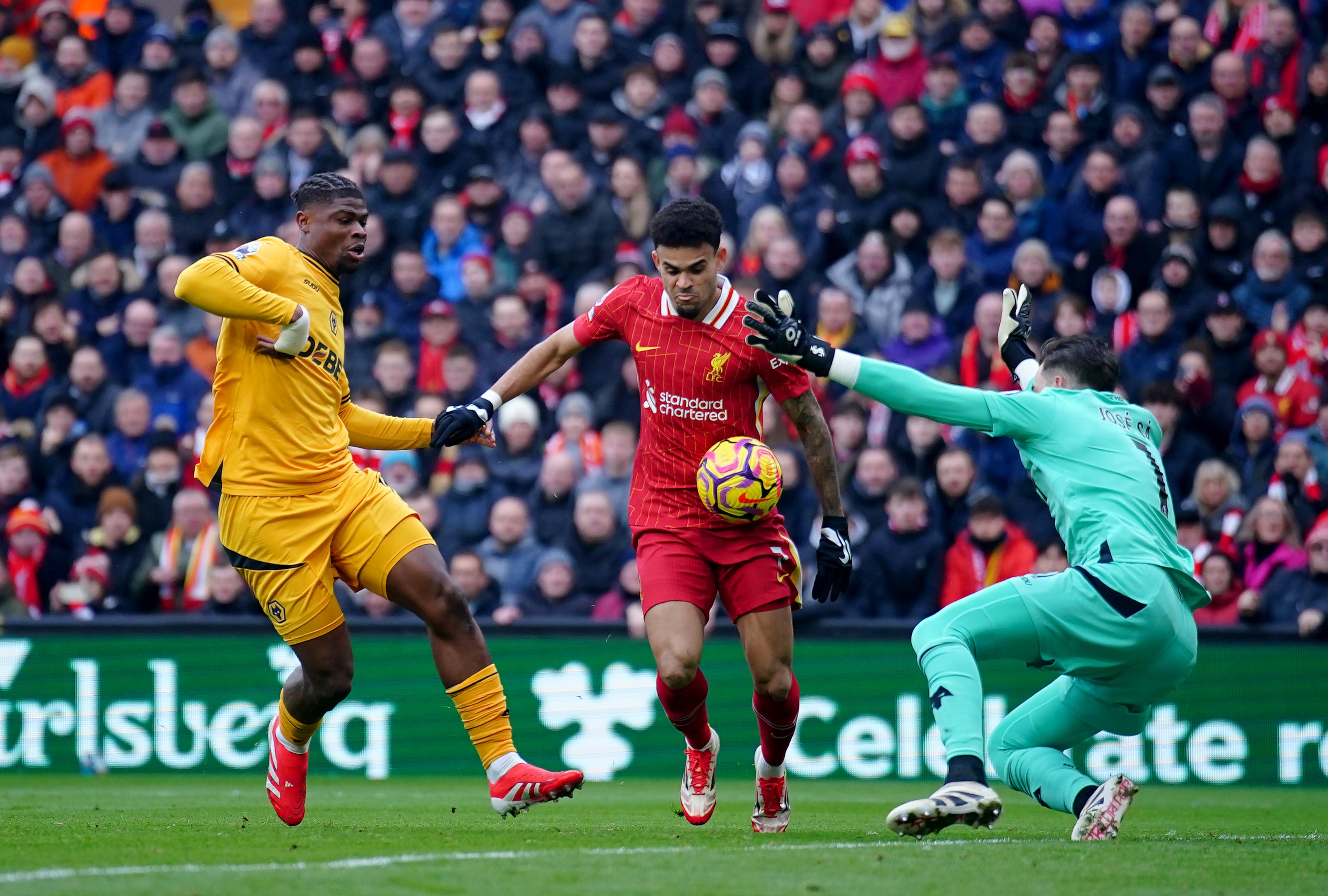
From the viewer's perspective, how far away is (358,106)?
15.2 metres

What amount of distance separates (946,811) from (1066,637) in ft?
3.29

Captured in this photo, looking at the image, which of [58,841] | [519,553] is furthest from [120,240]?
[58,841]

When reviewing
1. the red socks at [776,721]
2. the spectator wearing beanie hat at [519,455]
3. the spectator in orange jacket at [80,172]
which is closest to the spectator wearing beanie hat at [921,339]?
the spectator wearing beanie hat at [519,455]

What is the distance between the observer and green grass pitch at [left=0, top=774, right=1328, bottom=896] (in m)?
5.14

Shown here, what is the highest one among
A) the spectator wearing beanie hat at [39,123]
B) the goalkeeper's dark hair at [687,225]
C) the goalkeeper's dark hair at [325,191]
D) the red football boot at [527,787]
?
the spectator wearing beanie hat at [39,123]

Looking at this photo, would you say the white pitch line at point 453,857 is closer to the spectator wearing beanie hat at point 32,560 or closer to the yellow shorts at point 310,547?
the yellow shorts at point 310,547

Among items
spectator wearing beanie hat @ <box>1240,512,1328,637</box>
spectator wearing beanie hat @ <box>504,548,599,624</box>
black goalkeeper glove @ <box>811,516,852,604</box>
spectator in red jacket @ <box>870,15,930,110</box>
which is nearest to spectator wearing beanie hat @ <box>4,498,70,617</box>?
spectator wearing beanie hat @ <box>504,548,599,624</box>

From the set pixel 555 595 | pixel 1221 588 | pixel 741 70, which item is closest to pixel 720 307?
pixel 555 595

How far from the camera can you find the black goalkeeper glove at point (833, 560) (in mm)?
7270

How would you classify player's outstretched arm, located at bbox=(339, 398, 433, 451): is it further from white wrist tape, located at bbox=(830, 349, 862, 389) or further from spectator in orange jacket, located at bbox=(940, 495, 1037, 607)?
spectator in orange jacket, located at bbox=(940, 495, 1037, 607)

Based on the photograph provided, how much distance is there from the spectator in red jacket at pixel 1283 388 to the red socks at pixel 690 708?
6298 mm

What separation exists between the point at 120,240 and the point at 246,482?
8.64 meters

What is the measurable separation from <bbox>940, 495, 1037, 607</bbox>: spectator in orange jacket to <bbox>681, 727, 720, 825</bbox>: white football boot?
4290 mm

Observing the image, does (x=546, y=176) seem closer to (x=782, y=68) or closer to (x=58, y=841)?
(x=782, y=68)
